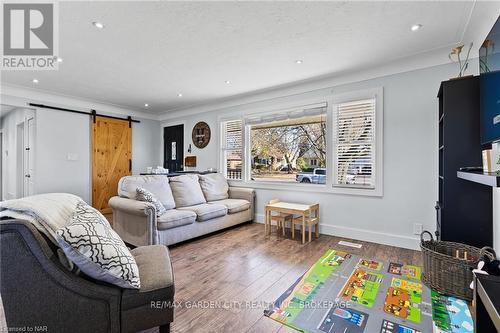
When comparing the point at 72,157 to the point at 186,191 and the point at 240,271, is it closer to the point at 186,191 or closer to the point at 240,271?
the point at 186,191

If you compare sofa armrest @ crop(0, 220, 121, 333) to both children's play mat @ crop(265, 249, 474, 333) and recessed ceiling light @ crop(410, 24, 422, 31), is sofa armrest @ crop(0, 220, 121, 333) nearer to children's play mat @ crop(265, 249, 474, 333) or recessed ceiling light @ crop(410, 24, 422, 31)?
children's play mat @ crop(265, 249, 474, 333)

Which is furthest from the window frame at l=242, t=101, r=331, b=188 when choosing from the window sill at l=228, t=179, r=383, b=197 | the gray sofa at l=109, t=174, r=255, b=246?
the gray sofa at l=109, t=174, r=255, b=246

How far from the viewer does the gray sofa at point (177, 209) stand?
2.90 meters

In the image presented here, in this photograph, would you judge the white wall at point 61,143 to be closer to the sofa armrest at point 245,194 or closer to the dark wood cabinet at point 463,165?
the sofa armrest at point 245,194

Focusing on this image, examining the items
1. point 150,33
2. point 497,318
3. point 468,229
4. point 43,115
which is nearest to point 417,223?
point 468,229

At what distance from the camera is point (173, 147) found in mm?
6074

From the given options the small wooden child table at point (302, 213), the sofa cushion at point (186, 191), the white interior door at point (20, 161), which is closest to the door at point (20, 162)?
the white interior door at point (20, 161)

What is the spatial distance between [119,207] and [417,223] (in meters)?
3.84

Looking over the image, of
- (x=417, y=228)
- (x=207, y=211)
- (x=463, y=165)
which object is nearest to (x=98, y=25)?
(x=207, y=211)

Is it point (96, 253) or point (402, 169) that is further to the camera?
point (402, 169)

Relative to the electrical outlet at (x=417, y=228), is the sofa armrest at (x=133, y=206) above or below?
above

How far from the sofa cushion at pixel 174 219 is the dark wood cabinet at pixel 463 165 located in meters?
2.81

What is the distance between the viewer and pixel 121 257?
1.27 m

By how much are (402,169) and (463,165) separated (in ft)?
3.21
